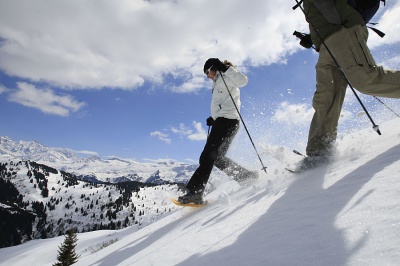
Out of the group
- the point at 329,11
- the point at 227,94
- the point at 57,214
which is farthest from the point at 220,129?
the point at 57,214

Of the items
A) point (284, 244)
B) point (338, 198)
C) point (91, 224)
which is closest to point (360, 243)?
point (284, 244)

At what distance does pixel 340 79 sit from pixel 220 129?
2171 millimetres

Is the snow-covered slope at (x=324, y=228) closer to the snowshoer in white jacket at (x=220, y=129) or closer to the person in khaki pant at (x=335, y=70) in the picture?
the person in khaki pant at (x=335, y=70)

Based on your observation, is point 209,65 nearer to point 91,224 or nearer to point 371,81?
point 371,81

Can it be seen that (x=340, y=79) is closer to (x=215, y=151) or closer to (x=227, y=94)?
(x=227, y=94)

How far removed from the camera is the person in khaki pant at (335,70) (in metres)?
3.35

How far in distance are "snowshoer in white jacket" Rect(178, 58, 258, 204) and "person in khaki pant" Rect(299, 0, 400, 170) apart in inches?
64.8

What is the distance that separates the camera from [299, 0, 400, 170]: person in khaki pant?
335 cm

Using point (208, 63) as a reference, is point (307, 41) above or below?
below

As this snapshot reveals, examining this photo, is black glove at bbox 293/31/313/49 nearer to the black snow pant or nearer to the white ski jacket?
the white ski jacket

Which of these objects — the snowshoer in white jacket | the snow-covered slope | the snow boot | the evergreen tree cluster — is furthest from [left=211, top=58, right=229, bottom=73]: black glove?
the evergreen tree cluster

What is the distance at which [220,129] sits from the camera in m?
5.30

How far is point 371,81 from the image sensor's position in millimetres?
3332

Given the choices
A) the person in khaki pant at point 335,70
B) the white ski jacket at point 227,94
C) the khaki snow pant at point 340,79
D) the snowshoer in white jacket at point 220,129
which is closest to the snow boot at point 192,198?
the snowshoer in white jacket at point 220,129
